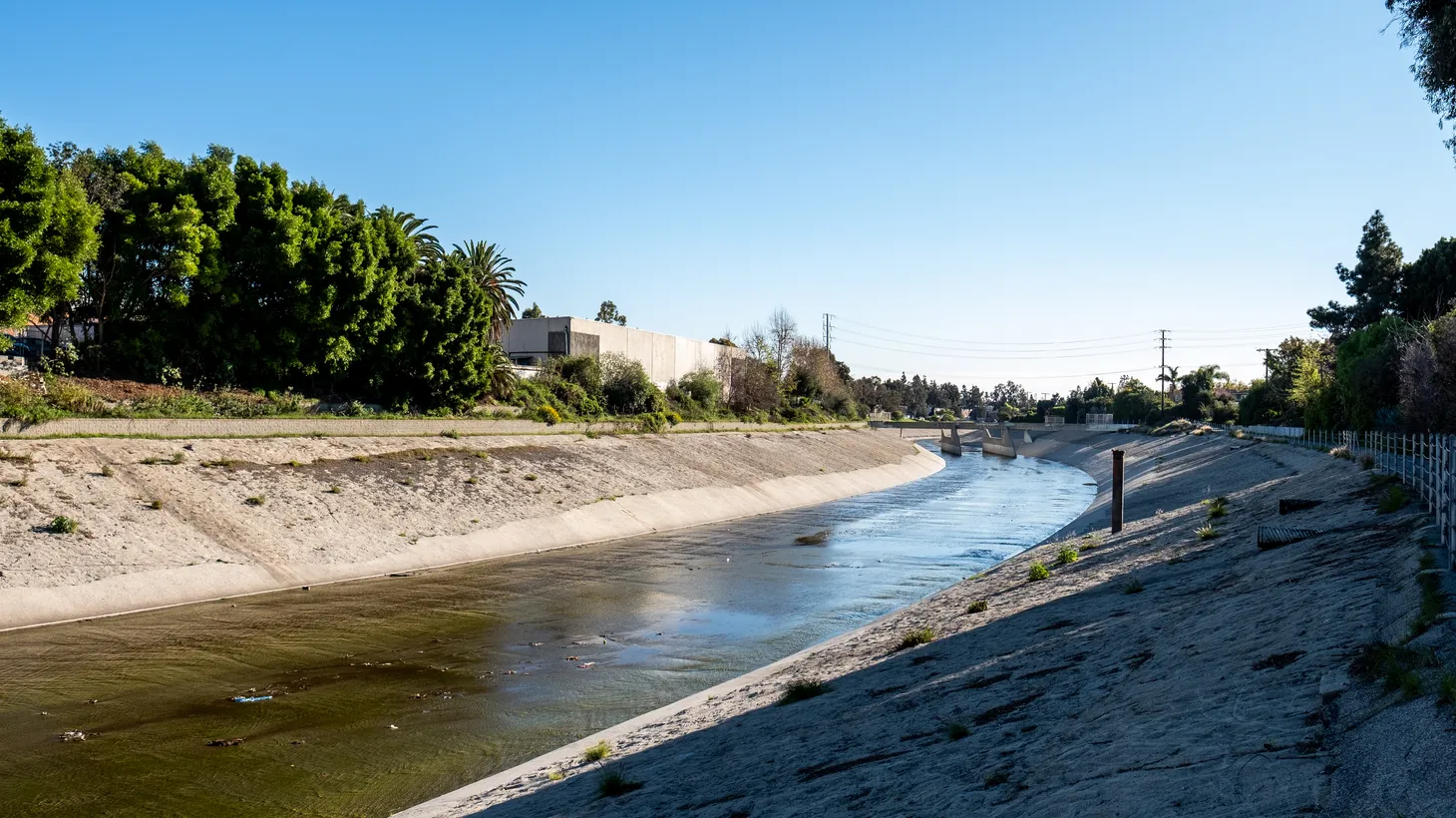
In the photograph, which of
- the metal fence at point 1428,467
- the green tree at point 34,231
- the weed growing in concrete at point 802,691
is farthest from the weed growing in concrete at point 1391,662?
the green tree at point 34,231

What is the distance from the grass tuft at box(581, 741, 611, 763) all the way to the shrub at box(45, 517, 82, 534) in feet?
65.3

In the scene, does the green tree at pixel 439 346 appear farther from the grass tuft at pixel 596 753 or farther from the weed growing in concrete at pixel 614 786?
the weed growing in concrete at pixel 614 786

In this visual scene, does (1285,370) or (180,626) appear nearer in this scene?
(180,626)

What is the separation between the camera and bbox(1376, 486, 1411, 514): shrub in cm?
1998

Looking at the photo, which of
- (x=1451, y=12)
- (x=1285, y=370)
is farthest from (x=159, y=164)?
(x=1285, y=370)

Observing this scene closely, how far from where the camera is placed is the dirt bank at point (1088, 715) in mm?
7496

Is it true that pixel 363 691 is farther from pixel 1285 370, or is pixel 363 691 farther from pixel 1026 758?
pixel 1285 370

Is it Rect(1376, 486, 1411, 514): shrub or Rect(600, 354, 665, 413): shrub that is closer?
Rect(1376, 486, 1411, 514): shrub

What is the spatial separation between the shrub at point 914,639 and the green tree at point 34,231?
33284mm

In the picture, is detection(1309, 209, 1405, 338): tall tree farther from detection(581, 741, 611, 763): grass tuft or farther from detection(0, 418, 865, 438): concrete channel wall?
detection(581, 741, 611, 763): grass tuft

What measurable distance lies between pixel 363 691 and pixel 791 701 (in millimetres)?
8743

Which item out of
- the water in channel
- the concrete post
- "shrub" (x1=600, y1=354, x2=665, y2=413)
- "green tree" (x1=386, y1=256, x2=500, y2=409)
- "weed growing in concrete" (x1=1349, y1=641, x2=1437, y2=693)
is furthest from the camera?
"shrub" (x1=600, y1=354, x2=665, y2=413)

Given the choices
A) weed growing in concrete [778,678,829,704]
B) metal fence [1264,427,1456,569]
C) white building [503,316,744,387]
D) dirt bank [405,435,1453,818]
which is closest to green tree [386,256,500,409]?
white building [503,316,744,387]

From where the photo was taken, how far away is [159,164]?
42594 millimetres
